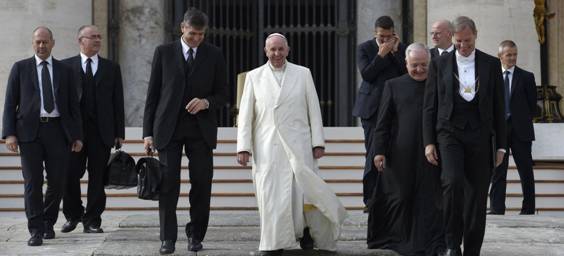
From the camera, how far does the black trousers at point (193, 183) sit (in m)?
8.63

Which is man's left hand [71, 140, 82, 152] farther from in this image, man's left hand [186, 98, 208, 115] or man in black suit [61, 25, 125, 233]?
man's left hand [186, 98, 208, 115]

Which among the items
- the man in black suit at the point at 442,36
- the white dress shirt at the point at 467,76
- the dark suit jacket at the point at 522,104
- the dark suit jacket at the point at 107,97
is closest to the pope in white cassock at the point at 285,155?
the white dress shirt at the point at 467,76

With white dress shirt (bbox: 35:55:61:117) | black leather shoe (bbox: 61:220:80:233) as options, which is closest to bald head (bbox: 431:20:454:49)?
white dress shirt (bbox: 35:55:61:117)

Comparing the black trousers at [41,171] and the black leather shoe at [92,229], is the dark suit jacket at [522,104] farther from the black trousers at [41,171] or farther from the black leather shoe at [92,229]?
the black trousers at [41,171]

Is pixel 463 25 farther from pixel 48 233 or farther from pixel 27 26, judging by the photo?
pixel 27 26

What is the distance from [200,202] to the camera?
874 centimetres

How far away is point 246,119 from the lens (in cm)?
858

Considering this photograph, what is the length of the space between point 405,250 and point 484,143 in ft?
3.42

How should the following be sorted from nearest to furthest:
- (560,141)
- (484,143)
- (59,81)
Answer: (484,143) < (59,81) < (560,141)

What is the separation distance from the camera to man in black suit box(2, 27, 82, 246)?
9.41 m

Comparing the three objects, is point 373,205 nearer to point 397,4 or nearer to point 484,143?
point 484,143

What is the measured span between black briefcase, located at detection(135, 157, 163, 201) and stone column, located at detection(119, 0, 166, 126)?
28.3 ft

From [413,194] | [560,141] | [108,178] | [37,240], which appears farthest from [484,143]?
[560,141]

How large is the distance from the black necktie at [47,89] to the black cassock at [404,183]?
2.62 metres
